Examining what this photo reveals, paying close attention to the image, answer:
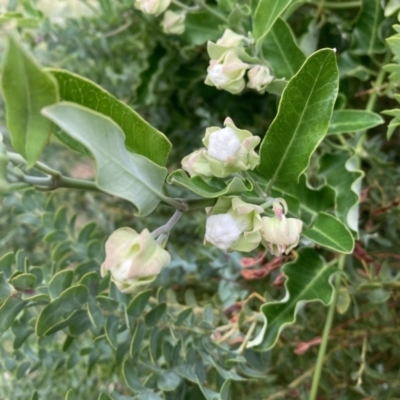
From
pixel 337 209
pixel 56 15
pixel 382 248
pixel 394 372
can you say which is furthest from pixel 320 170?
pixel 56 15

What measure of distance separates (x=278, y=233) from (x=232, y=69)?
0.55 feet

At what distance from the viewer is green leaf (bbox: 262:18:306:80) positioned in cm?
53

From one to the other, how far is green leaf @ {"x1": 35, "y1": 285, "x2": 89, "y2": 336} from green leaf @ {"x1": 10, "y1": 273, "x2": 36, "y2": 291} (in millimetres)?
32

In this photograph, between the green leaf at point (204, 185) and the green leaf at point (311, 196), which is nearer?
the green leaf at point (204, 185)

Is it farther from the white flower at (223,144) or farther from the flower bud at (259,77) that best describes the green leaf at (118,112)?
the flower bud at (259,77)

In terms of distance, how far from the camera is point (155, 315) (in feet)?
1.70

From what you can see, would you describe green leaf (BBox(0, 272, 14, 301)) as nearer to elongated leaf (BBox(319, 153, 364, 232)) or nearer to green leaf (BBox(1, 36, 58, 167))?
green leaf (BBox(1, 36, 58, 167))

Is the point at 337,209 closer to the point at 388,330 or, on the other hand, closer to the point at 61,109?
the point at 388,330

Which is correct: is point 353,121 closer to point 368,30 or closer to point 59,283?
point 368,30

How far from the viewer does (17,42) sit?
0.22 meters

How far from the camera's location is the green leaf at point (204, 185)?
1.04ft

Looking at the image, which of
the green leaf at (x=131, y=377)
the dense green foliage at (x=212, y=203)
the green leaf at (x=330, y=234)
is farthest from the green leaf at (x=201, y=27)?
the green leaf at (x=131, y=377)

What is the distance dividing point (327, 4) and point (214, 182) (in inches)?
16.3

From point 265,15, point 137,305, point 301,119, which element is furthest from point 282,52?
point 137,305
